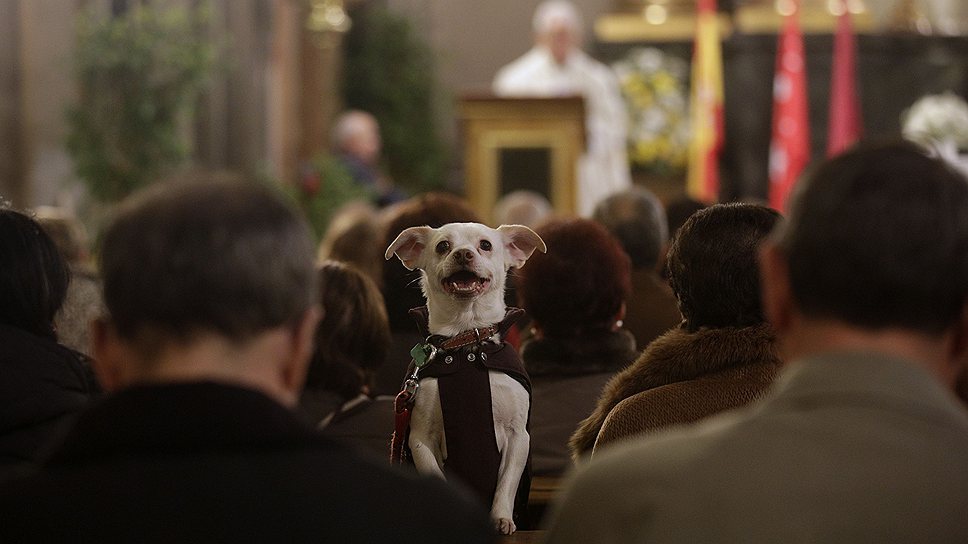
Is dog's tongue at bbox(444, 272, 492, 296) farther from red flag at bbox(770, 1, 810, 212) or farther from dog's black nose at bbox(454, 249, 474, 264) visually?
red flag at bbox(770, 1, 810, 212)

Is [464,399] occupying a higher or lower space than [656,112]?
higher

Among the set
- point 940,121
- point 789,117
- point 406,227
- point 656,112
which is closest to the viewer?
point 406,227

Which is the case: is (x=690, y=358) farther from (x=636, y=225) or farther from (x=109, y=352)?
(x=636, y=225)

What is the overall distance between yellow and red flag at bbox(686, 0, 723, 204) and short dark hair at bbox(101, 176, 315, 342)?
10321 millimetres

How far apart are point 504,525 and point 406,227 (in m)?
1.10

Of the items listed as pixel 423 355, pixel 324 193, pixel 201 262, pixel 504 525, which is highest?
pixel 201 262

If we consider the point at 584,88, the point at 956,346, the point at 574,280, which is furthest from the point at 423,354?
the point at 584,88

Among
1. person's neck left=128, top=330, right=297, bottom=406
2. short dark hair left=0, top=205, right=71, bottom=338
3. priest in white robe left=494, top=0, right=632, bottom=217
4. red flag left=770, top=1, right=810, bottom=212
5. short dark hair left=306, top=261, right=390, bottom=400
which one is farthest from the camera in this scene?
red flag left=770, top=1, right=810, bottom=212

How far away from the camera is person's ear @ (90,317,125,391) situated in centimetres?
163

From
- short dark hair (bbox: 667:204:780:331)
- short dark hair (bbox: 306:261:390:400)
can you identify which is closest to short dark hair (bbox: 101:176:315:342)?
short dark hair (bbox: 667:204:780:331)

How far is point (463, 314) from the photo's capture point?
2.89 m

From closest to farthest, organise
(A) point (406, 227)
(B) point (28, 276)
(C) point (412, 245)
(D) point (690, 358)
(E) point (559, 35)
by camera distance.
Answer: (D) point (690, 358) → (B) point (28, 276) → (C) point (412, 245) → (A) point (406, 227) → (E) point (559, 35)

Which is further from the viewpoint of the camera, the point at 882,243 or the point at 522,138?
the point at 522,138

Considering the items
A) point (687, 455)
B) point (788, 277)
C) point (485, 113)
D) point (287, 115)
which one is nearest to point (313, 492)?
point (687, 455)
